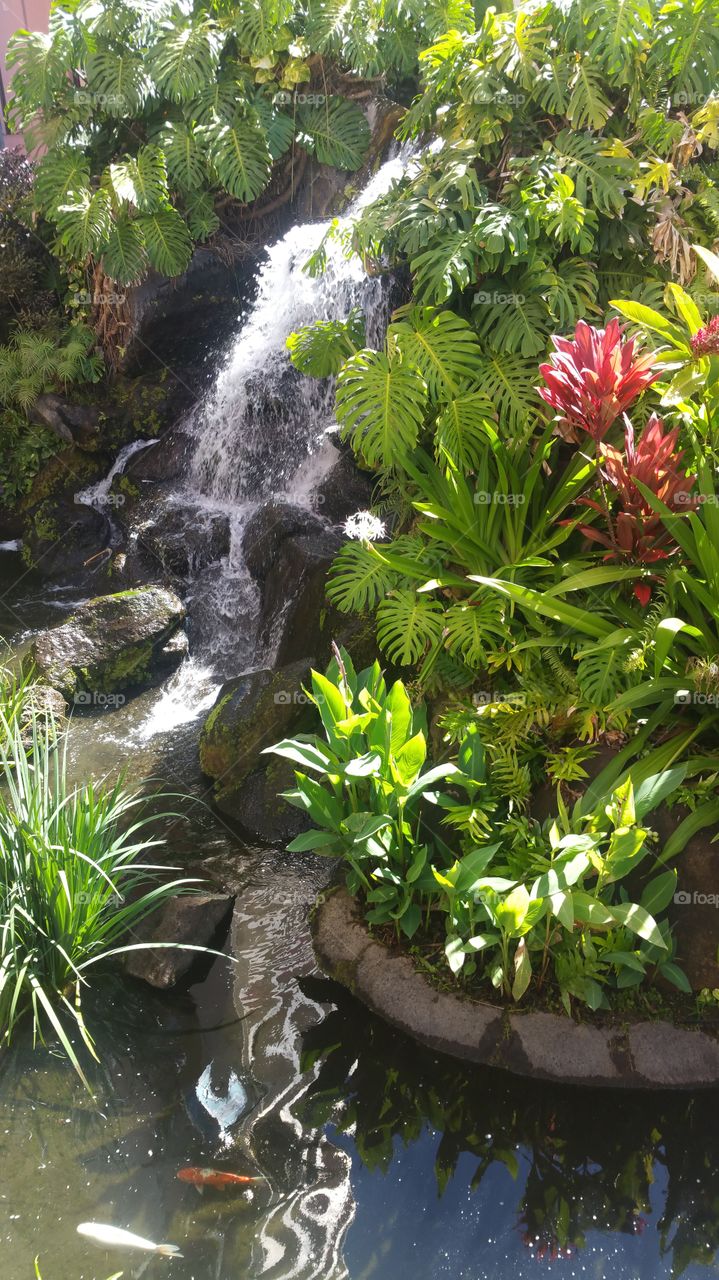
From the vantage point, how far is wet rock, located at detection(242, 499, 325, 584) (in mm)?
5910

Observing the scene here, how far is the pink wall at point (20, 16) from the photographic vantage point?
10.8 m

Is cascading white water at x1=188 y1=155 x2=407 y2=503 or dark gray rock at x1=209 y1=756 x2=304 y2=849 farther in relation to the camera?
cascading white water at x1=188 y1=155 x2=407 y2=503

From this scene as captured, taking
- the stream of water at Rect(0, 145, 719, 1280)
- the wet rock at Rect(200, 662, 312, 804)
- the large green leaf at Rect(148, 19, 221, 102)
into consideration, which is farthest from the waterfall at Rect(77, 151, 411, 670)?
the stream of water at Rect(0, 145, 719, 1280)

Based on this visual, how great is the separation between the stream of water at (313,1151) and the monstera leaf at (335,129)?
5.94 m

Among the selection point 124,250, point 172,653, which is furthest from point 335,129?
point 172,653

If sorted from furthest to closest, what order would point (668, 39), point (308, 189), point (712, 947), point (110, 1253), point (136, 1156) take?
point (308, 189) → point (668, 39) → point (712, 947) → point (136, 1156) → point (110, 1253)

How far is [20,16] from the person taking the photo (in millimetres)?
10922

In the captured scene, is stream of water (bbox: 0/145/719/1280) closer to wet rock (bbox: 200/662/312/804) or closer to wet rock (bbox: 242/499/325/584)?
wet rock (bbox: 200/662/312/804)

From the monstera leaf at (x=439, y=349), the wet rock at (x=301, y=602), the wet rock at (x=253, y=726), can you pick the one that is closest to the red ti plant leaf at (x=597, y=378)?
the monstera leaf at (x=439, y=349)

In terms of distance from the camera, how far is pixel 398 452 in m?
4.23

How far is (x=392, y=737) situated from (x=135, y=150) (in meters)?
6.10

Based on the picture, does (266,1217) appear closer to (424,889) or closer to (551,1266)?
(551,1266)

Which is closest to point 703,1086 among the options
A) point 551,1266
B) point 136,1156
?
point 551,1266

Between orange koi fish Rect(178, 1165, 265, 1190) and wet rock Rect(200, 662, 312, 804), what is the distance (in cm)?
215
